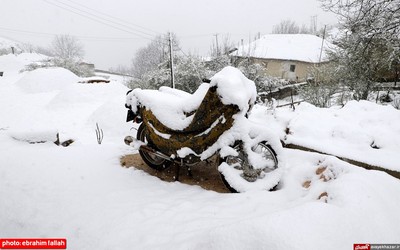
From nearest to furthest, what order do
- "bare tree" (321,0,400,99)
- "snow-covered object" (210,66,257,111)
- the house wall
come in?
"snow-covered object" (210,66,257,111) → "bare tree" (321,0,400,99) → the house wall

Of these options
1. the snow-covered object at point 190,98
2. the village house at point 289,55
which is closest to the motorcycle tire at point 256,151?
the snow-covered object at point 190,98

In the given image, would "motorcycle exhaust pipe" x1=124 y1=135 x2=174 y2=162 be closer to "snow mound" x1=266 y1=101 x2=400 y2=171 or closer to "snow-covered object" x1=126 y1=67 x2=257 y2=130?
"snow-covered object" x1=126 y1=67 x2=257 y2=130

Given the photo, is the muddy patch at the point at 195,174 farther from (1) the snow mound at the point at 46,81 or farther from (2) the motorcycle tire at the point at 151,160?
(1) the snow mound at the point at 46,81

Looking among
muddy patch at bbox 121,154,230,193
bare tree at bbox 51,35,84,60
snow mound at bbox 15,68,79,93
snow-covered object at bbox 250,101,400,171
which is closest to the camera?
muddy patch at bbox 121,154,230,193

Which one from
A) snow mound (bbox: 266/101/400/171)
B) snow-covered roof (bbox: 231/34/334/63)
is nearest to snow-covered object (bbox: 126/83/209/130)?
snow mound (bbox: 266/101/400/171)

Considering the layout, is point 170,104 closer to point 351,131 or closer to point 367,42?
point 351,131

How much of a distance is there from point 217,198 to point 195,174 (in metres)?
0.89

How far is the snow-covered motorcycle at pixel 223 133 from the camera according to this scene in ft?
10.7

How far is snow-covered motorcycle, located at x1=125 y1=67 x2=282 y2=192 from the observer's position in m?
3.26

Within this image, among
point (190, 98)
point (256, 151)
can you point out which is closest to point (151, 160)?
point (190, 98)

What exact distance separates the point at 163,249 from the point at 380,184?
2.41 metres

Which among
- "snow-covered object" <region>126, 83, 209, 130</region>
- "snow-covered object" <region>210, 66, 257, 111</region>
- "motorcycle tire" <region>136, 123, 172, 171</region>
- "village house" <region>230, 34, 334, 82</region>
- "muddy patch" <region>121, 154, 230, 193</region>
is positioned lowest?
"muddy patch" <region>121, 154, 230, 193</region>

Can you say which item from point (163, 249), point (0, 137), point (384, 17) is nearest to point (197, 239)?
point (163, 249)

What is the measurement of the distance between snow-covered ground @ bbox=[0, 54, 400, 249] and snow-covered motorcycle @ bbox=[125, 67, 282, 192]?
0.28 meters
